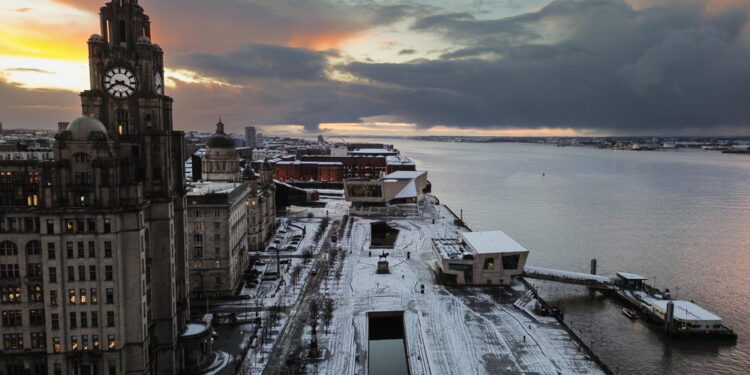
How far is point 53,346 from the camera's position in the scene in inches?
1706

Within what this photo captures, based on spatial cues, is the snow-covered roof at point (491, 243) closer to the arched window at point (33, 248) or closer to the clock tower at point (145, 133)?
the clock tower at point (145, 133)

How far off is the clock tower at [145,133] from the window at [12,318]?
32.6 feet

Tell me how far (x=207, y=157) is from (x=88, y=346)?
74.8 meters

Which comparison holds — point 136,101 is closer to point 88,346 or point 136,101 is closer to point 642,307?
point 88,346

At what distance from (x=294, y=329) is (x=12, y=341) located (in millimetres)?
27665

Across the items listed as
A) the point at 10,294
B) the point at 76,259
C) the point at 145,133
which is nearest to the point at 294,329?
the point at 76,259

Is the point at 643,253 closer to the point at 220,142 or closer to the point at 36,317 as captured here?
the point at 220,142

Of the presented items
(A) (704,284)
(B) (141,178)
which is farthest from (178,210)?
(A) (704,284)

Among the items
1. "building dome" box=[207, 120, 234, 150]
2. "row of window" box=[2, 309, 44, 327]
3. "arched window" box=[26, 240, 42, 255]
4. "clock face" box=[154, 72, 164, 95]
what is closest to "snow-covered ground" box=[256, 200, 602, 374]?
"row of window" box=[2, 309, 44, 327]

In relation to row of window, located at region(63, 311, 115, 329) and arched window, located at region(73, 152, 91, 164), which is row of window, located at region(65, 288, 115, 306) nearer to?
row of window, located at region(63, 311, 115, 329)

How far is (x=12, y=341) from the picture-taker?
44.2m

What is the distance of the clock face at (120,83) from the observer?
4788 cm

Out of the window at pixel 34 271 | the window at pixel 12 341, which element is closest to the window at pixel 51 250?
the window at pixel 34 271

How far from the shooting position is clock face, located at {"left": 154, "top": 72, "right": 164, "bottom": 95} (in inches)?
2005
